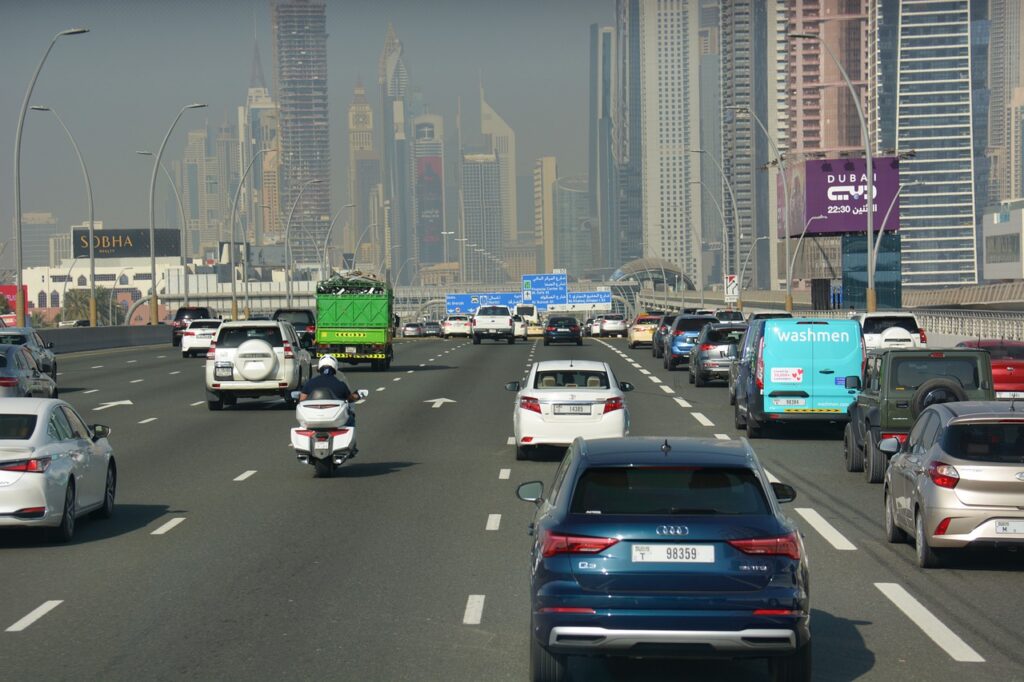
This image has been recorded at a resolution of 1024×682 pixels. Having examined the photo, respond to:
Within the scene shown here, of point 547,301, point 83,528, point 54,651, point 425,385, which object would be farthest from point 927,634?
point 547,301

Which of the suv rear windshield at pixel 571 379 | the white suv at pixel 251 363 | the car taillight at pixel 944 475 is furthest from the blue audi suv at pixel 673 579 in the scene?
the white suv at pixel 251 363

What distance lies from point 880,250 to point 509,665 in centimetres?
13651

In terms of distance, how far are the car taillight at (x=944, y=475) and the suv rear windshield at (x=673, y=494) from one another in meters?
4.36

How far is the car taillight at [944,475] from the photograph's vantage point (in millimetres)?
11734

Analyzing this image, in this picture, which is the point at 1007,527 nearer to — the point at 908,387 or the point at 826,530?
the point at 826,530

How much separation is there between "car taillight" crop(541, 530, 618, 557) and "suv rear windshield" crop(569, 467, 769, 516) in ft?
0.69

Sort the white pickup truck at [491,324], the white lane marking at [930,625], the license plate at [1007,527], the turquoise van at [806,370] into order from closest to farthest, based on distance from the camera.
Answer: the white lane marking at [930,625] → the license plate at [1007,527] → the turquoise van at [806,370] → the white pickup truck at [491,324]

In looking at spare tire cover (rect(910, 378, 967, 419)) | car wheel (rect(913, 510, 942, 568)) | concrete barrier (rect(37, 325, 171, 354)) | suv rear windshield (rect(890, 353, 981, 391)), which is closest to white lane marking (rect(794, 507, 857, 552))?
car wheel (rect(913, 510, 942, 568))

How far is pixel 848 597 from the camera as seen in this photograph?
36.1ft

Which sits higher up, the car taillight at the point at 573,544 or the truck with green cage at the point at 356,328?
the car taillight at the point at 573,544

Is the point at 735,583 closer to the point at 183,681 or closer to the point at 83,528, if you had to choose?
the point at 183,681

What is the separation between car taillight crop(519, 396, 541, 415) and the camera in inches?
799

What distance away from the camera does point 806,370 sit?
23266 millimetres

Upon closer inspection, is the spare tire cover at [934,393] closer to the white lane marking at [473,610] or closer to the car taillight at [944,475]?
the car taillight at [944,475]
